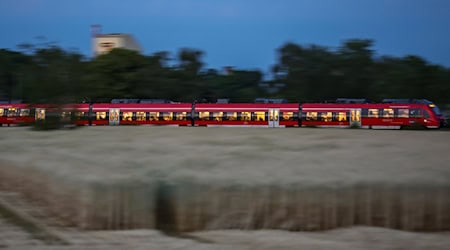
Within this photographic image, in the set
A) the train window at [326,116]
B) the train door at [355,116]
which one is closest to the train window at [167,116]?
the train window at [326,116]

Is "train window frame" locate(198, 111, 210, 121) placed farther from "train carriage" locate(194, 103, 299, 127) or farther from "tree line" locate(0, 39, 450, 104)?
"tree line" locate(0, 39, 450, 104)

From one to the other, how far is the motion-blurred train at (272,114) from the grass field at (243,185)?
24.1m

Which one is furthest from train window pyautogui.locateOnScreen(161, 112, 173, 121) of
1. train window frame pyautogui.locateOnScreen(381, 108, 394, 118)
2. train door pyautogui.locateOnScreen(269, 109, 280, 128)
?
train window frame pyautogui.locateOnScreen(381, 108, 394, 118)

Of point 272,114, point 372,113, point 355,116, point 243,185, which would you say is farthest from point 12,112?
point 243,185

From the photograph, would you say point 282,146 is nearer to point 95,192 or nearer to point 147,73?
point 95,192

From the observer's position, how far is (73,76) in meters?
17.5

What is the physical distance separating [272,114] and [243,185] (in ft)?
90.0

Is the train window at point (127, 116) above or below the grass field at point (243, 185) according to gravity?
above

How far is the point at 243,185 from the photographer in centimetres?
904

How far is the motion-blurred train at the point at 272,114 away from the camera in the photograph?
35688mm

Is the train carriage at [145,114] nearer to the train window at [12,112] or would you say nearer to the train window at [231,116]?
the train window at [231,116]

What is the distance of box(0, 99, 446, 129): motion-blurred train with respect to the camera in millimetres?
35688

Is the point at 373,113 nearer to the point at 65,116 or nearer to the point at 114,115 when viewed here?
the point at 114,115

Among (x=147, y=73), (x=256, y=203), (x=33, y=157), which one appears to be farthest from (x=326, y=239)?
(x=147, y=73)
